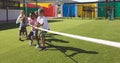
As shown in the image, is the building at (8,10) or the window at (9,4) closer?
the building at (8,10)

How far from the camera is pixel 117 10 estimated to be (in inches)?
1741

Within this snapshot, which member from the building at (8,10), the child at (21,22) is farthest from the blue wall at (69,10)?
the child at (21,22)

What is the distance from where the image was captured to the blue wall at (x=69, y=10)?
157 feet

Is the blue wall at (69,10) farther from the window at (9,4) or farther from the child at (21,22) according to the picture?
the child at (21,22)

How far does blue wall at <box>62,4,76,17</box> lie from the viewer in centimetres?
4777

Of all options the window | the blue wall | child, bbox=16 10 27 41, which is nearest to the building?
the window

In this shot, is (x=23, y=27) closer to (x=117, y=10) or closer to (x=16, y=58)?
(x=16, y=58)

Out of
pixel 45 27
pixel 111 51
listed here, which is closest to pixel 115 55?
pixel 111 51

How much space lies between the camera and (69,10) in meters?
47.6

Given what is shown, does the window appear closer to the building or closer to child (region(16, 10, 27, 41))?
the building

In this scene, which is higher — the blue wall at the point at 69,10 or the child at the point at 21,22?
the blue wall at the point at 69,10

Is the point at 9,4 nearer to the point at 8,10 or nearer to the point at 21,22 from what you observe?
the point at 8,10

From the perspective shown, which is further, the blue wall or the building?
the blue wall

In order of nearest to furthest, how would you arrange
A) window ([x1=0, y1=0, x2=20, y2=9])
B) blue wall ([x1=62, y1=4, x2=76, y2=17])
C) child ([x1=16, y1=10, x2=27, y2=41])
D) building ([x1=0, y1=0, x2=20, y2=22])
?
1. child ([x1=16, y1=10, x2=27, y2=41])
2. building ([x1=0, y1=0, x2=20, y2=22])
3. window ([x1=0, y1=0, x2=20, y2=9])
4. blue wall ([x1=62, y1=4, x2=76, y2=17])
